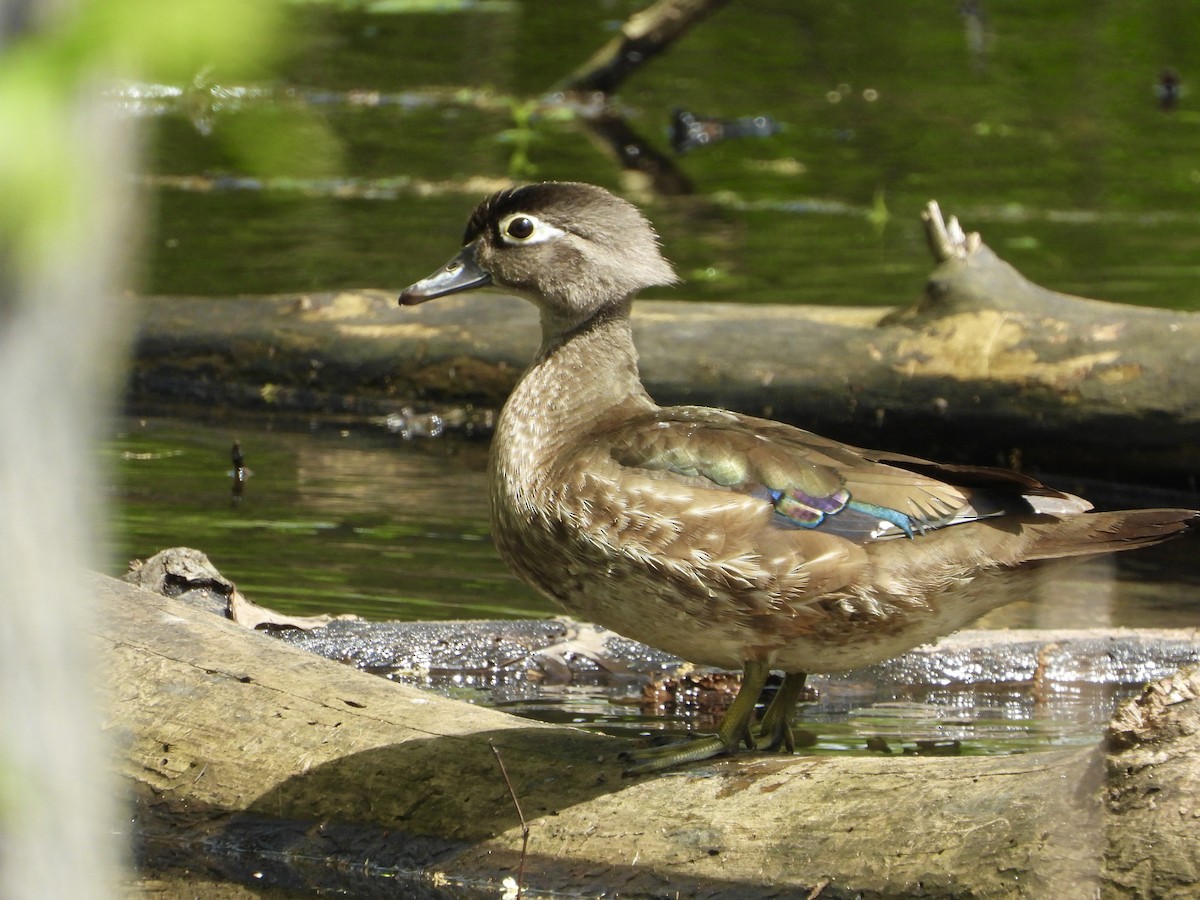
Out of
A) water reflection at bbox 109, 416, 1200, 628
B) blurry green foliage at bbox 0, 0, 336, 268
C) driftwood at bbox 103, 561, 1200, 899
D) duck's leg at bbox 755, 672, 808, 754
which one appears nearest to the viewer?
blurry green foliage at bbox 0, 0, 336, 268

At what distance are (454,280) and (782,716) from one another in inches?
56.2

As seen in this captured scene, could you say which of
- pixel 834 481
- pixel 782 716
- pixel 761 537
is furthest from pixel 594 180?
pixel 761 537

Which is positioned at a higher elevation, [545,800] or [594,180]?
[594,180]

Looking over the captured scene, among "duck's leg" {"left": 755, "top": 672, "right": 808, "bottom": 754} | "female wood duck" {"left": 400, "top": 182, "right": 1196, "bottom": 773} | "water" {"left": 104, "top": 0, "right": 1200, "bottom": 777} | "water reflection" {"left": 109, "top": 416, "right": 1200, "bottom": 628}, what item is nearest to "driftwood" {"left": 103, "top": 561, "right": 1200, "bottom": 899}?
"female wood duck" {"left": 400, "top": 182, "right": 1196, "bottom": 773}

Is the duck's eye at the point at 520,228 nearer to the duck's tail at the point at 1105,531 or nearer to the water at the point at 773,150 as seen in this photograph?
the duck's tail at the point at 1105,531

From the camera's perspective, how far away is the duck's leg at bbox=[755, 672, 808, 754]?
4.34 m

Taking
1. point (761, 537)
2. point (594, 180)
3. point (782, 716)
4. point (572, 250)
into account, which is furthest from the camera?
point (594, 180)

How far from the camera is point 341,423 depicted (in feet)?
31.2

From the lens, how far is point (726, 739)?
13.2 feet

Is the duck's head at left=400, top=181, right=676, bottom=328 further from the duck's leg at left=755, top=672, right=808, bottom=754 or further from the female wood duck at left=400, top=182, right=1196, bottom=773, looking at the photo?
the duck's leg at left=755, top=672, right=808, bottom=754

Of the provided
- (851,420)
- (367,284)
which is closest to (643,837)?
(851,420)

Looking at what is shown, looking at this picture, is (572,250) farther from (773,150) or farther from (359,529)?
(773,150)

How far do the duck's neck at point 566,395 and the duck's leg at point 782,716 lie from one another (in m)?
0.76

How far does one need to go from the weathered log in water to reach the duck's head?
385 cm
